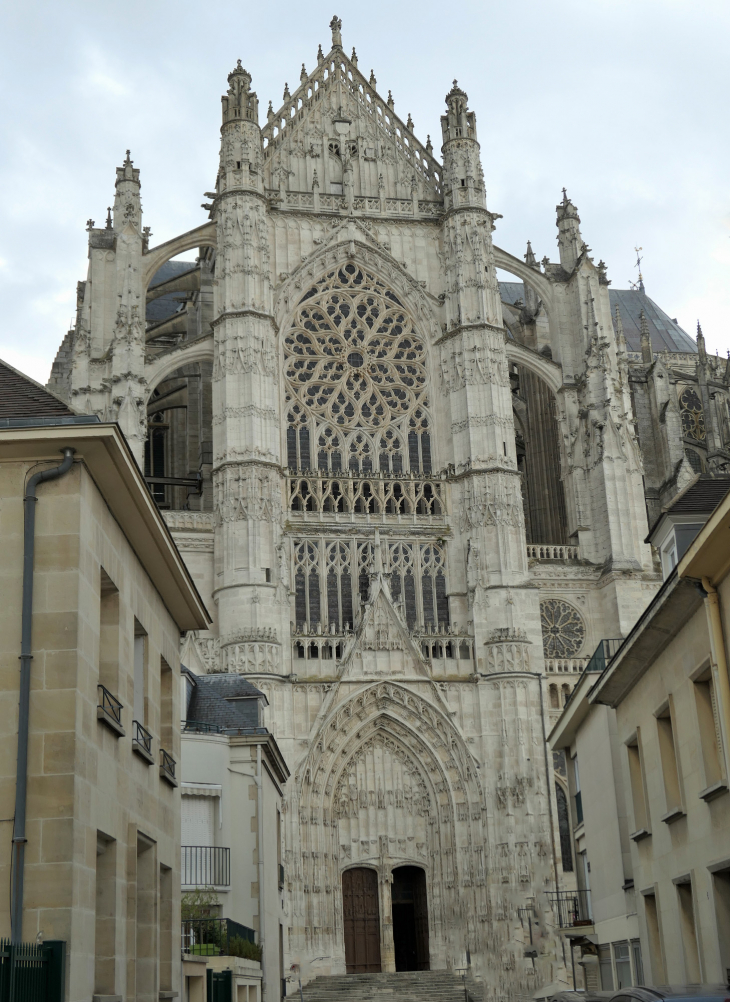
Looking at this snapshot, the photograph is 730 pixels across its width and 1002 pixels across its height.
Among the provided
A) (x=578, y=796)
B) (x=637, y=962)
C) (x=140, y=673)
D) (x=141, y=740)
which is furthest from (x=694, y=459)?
(x=141, y=740)

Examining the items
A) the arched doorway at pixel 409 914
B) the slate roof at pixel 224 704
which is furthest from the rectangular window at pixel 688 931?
the arched doorway at pixel 409 914

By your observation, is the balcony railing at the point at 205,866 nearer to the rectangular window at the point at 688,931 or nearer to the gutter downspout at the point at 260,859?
the gutter downspout at the point at 260,859

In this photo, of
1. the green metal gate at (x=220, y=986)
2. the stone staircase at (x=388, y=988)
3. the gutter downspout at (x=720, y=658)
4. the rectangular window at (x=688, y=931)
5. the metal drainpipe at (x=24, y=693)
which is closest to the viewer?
the metal drainpipe at (x=24, y=693)

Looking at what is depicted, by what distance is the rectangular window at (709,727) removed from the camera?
1370 centimetres

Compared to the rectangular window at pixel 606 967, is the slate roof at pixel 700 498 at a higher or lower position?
higher

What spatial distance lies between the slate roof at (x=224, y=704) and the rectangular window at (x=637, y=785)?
757 centimetres

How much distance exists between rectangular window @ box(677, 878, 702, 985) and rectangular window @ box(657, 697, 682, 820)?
0.95 m

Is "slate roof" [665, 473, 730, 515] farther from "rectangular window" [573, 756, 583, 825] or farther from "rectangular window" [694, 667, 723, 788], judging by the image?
"rectangular window" [573, 756, 583, 825]

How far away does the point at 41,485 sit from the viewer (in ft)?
36.4

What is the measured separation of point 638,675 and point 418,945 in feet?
65.1

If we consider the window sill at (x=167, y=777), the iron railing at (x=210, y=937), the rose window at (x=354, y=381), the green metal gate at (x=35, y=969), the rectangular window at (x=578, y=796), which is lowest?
the green metal gate at (x=35, y=969)

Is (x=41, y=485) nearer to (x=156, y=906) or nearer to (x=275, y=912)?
(x=156, y=906)

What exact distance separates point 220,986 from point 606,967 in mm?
7128

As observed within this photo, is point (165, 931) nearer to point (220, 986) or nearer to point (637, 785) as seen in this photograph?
point (220, 986)
